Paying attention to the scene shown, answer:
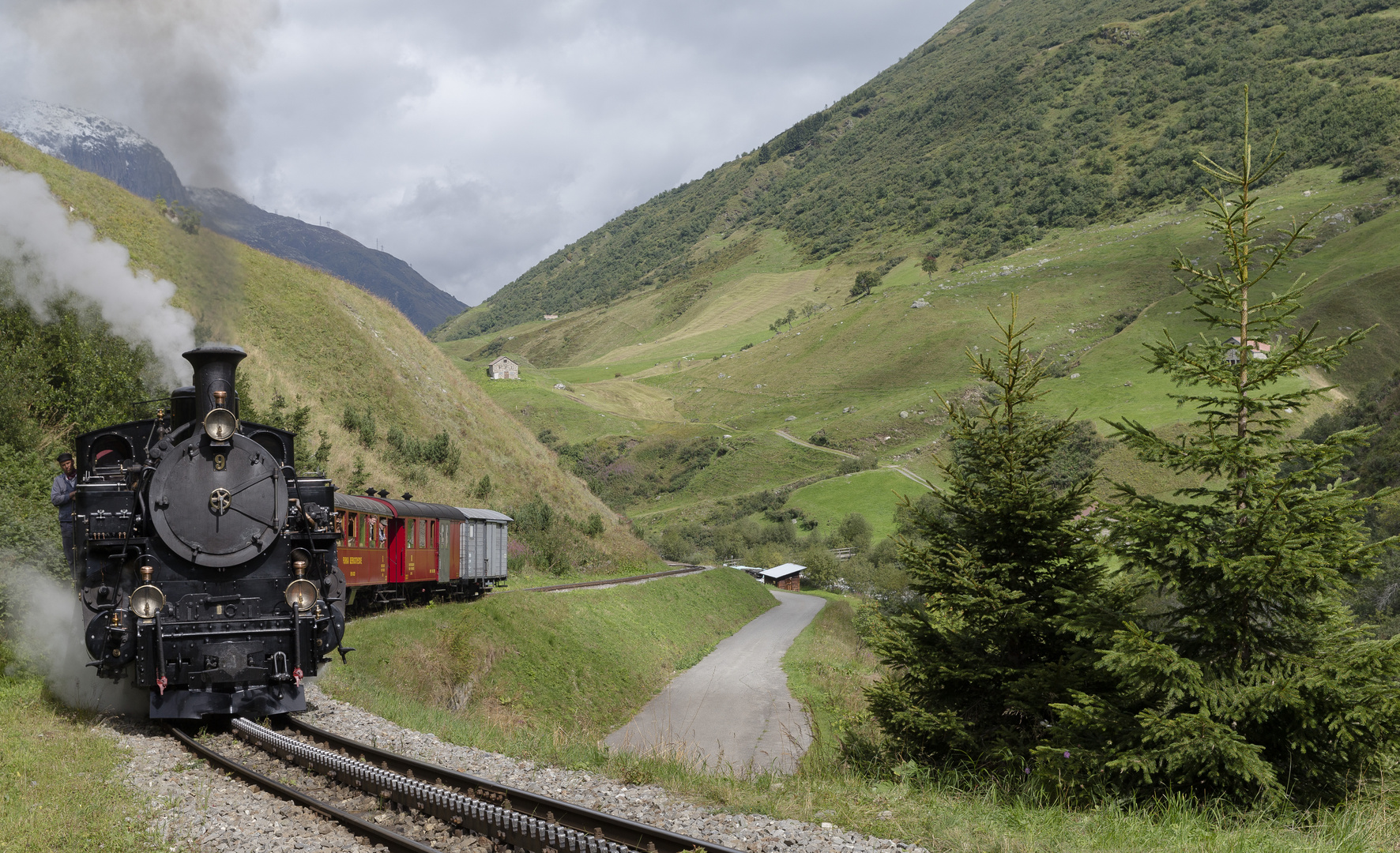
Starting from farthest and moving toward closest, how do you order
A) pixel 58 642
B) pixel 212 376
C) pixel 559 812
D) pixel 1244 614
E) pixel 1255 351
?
pixel 58 642
pixel 212 376
pixel 1255 351
pixel 1244 614
pixel 559 812

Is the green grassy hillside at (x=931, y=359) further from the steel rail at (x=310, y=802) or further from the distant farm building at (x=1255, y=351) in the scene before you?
the steel rail at (x=310, y=802)

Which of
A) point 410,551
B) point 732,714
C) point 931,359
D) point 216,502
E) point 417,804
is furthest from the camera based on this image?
point 931,359

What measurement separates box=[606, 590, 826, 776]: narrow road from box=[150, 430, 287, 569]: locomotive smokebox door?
630 centimetres

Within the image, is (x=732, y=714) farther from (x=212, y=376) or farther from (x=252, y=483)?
(x=212, y=376)

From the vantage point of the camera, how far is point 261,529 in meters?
12.3

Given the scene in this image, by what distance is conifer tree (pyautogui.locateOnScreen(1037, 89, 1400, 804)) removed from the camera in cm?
861

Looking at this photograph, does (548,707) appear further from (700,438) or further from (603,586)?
(700,438)

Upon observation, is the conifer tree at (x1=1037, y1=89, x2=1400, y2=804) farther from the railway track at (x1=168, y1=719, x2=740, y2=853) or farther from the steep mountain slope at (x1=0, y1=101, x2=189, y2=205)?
the steep mountain slope at (x1=0, y1=101, x2=189, y2=205)

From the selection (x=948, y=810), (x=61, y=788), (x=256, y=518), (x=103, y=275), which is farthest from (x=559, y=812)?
(x=103, y=275)

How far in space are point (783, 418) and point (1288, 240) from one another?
12221 centimetres

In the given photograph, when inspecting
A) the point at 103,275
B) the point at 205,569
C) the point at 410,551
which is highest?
the point at 103,275

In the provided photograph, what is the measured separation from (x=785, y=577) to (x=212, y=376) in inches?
2619

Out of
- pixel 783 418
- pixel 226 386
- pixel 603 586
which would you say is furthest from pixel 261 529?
pixel 783 418

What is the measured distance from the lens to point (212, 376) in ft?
40.1
